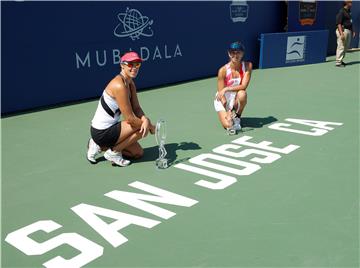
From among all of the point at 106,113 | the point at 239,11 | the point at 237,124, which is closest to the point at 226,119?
the point at 237,124

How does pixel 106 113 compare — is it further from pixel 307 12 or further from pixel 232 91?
pixel 307 12

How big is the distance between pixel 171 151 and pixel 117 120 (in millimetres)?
932

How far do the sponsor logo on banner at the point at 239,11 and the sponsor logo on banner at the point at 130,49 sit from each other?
253 cm

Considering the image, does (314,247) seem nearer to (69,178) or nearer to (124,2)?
(69,178)

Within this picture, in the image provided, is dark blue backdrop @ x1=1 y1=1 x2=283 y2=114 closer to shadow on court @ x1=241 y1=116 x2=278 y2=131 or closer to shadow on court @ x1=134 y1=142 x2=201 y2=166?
shadow on court @ x1=134 y1=142 x2=201 y2=166

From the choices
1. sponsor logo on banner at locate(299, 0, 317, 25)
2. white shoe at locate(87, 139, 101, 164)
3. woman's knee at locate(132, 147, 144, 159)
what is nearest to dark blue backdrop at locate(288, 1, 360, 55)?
sponsor logo on banner at locate(299, 0, 317, 25)

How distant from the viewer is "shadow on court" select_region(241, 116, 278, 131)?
635cm

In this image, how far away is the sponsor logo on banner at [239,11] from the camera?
454 inches

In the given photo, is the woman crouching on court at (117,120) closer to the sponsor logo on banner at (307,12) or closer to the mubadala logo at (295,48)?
the mubadala logo at (295,48)

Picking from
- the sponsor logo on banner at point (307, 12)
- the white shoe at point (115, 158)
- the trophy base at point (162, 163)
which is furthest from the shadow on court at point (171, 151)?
the sponsor logo on banner at point (307, 12)

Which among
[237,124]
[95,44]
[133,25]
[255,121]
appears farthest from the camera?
[133,25]

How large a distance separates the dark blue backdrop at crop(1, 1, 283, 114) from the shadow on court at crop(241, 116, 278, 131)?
140 inches

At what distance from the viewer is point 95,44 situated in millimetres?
8438

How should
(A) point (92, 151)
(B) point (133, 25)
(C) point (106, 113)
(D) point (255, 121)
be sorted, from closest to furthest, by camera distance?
(C) point (106, 113) → (A) point (92, 151) → (D) point (255, 121) → (B) point (133, 25)
